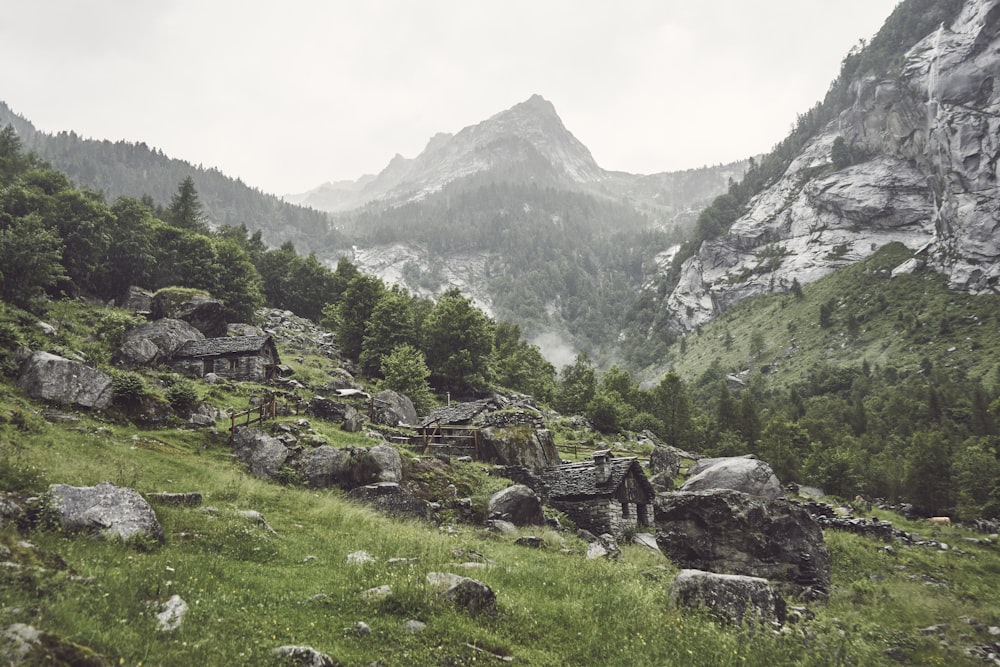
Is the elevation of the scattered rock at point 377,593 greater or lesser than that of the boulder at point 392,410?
lesser

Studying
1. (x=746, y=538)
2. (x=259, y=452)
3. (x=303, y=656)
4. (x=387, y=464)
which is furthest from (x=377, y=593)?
(x=746, y=538)

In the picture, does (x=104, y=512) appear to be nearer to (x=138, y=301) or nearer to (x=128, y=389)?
(x=128, y=389)

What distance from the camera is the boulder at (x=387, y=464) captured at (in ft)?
89.9

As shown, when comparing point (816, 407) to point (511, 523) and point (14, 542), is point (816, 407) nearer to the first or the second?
point (511, 523)

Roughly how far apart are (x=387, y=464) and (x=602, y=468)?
14.8 meters

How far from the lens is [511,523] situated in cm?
2739

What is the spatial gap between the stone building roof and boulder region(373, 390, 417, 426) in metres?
15.8

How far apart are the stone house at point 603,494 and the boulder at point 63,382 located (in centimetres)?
2696

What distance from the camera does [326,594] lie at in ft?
39.4

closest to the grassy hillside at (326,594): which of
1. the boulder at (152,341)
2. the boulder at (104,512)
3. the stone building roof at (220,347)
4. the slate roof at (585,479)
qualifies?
the boulder at (104,512)

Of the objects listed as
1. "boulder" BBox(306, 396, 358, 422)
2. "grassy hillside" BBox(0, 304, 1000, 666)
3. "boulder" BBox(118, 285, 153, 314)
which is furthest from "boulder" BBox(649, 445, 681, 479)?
"boulder" BBox(118, 285, 153, 314)

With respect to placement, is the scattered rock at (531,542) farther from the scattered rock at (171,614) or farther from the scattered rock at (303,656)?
the scattered rock at (171,614)

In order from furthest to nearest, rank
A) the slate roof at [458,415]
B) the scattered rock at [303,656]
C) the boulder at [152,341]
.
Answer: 1. the boulder at [152,341]
2. the slate roof at [458,415]
3. the scattered rock at [303,656]

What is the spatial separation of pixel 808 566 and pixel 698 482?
2103cm
